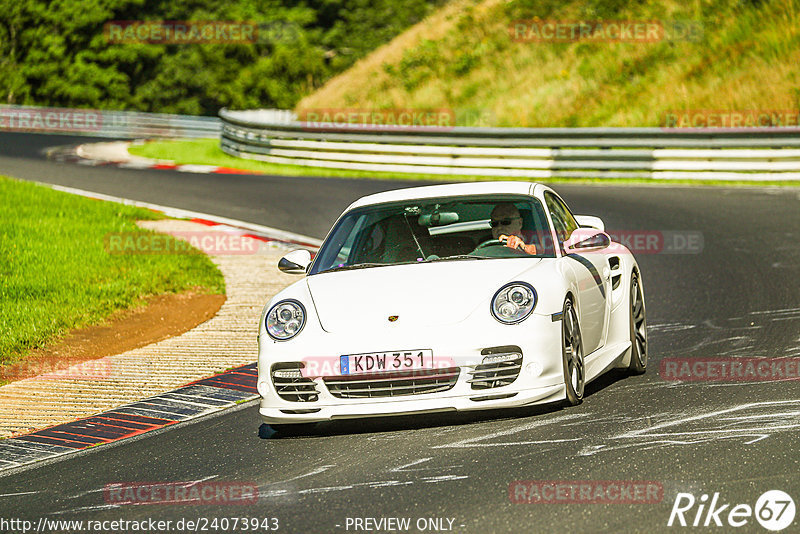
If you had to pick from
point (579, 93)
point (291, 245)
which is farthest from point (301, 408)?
point (579, 93)

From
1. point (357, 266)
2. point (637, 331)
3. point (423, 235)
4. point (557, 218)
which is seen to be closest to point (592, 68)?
point (637, 331)

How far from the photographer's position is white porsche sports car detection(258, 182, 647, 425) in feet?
21.6

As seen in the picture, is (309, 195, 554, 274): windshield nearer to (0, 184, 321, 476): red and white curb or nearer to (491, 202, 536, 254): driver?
(491, 202, 536, 254): driver

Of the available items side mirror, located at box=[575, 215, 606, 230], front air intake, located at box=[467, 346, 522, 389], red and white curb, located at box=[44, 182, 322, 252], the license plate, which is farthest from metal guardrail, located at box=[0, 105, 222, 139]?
front air intake, located at box=[467, 346, 522, 389]

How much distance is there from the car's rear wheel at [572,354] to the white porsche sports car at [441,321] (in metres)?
0.01

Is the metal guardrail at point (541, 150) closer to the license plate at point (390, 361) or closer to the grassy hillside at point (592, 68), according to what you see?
the grassy hillside at point (592, 68)

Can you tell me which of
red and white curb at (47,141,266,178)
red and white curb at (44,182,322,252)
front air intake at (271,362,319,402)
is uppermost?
front air intake at (271,362,319,402)

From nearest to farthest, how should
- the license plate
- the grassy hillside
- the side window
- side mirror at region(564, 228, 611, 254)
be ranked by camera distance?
the license plate, side mirror at region(564, 228, 611, 254), the side window, the grassy hillside

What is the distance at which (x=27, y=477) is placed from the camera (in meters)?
6.72

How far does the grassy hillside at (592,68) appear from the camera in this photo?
27.7 metres

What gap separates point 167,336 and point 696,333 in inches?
186

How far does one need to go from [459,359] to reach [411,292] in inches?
22.4

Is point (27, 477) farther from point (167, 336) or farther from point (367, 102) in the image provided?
point (367, 102)

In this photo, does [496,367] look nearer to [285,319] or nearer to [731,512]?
[285,319]
